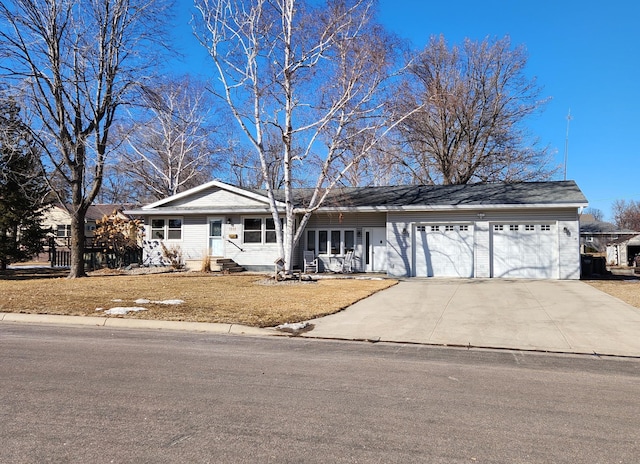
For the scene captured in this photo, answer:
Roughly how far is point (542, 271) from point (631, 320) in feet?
32.0

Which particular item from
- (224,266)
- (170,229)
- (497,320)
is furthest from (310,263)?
(497,320)

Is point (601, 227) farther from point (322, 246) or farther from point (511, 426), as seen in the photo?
point (511, 426)

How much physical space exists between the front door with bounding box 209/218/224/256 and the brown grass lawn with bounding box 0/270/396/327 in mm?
5832

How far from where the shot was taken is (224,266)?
22297 mm

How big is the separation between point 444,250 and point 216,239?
1092 cm

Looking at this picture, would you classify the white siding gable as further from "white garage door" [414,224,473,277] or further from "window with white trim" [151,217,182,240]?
"white garage door" [414,224,473,277]

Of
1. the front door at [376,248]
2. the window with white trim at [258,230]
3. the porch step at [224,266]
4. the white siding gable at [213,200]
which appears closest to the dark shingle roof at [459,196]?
the front door at [376,248]

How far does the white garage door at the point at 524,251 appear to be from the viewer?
19.2 metres

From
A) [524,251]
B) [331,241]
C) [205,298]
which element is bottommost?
[205,298]

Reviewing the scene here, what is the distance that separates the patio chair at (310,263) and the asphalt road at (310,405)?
1495 cm

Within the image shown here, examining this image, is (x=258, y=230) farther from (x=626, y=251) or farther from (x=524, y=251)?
(x=626, y=251)

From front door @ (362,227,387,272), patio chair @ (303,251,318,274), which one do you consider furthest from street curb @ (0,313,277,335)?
front door @ (362,227,387,272)

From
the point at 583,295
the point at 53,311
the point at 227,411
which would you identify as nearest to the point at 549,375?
the point at 227,411

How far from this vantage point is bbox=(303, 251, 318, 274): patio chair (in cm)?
2257
